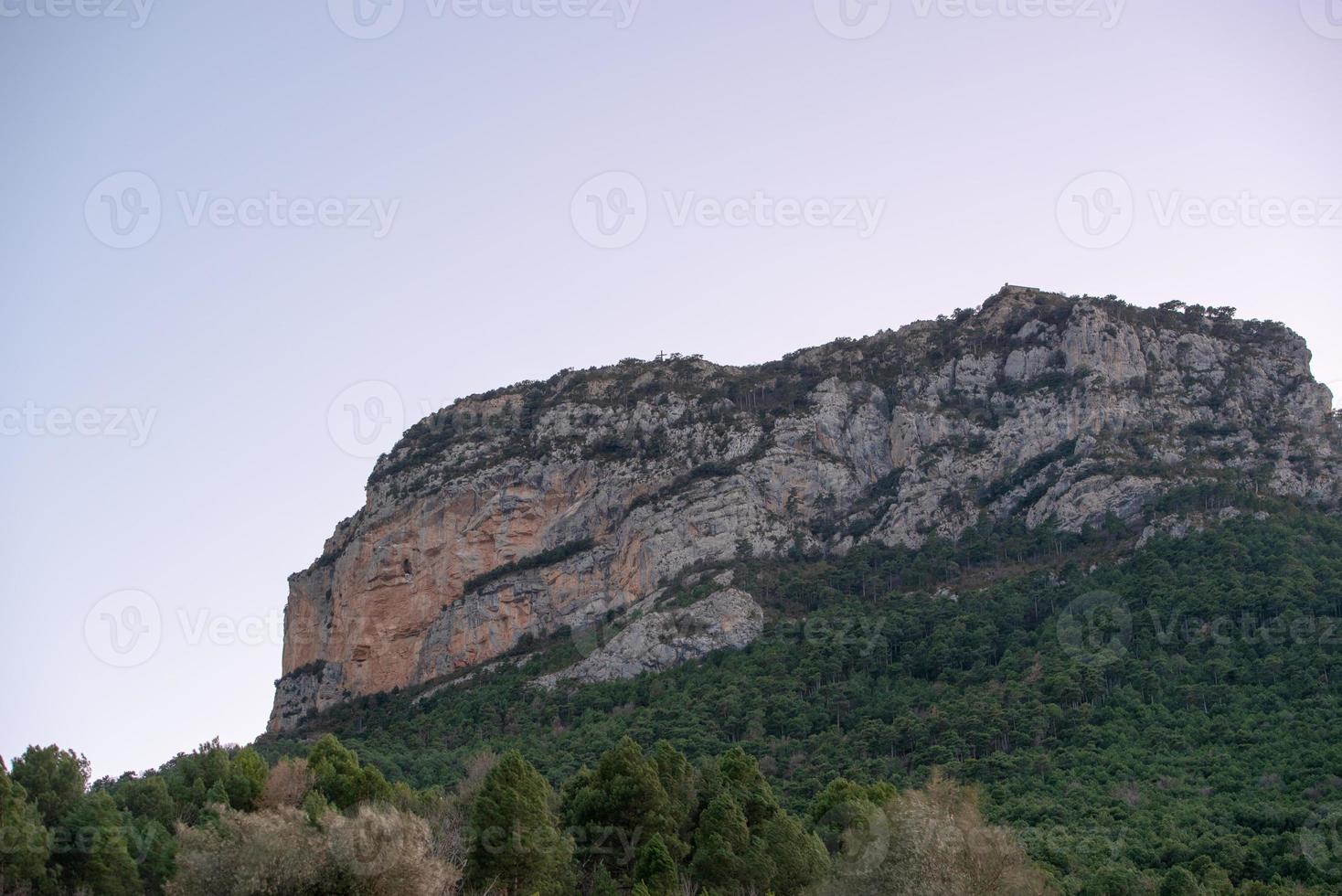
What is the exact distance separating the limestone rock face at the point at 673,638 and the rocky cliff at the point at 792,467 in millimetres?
6863

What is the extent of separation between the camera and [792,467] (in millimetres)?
104875

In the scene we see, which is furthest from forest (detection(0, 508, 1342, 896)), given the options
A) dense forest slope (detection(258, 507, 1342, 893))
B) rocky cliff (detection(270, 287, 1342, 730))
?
rocky cliff (detection(270, 287, 1342, 730))

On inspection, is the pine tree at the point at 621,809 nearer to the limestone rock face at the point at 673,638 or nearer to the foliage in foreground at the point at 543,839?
the foliage in foreground at the point at 543,839

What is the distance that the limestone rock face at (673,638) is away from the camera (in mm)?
88188

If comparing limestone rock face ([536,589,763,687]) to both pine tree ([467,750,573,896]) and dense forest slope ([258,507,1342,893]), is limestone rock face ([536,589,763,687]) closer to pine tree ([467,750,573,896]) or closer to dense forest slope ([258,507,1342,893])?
dense forest slope ([258,507,1342,893])

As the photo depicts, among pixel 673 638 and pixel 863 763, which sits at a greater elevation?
pixel 673 638

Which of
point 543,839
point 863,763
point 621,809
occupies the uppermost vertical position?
point 543,839

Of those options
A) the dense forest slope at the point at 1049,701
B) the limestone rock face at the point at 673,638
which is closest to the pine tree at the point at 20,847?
the dense forest slope at the point at 1049,701

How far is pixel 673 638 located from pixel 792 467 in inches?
841

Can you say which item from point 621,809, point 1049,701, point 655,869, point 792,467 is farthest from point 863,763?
point 792,467

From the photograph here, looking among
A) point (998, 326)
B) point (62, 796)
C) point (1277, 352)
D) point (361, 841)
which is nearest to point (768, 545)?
point (998, 326)

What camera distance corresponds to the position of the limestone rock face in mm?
88188

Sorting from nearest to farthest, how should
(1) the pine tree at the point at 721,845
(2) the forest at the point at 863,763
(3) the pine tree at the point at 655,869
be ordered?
1. (2) the forest at the point at 863,763
2. (3) the pine tree at the point at 655,869
3. (1) the pine tree at the point at 721,845

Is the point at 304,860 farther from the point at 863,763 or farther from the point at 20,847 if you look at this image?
the point at 863,763
